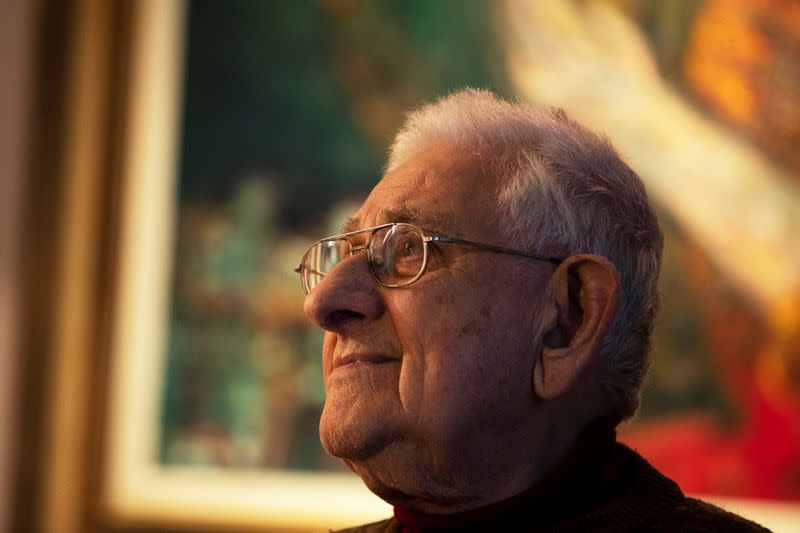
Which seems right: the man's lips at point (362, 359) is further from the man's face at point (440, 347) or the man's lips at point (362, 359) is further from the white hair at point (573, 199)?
the white hair at point (573, 199)

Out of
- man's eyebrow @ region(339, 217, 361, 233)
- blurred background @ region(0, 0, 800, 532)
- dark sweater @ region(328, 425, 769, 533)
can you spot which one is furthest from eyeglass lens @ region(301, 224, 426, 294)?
blurred background @ region(0, 0, 800, 532)

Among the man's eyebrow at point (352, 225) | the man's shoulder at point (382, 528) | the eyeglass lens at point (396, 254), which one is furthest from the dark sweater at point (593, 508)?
the man's eyebrow at point (352, 225)

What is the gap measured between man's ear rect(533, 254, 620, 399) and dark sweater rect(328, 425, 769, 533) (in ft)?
0.45

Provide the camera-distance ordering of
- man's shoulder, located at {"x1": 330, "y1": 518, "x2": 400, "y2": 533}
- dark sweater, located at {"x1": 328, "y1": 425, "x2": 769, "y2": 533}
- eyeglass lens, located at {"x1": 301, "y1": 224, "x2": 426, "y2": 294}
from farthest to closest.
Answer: man's shoulder, located at {"x1": 330, "y1": 518, "x2": 400, "y2": 533} → eyeglass lens, located at {"x1": 301, "y1": 224, "x2": 426, "y2": 294} → dark sweater, located at {"x1": 328, "y1": 425, "x2": 769, "y2": 533}

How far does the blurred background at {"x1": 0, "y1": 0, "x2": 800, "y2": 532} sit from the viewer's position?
337 cm

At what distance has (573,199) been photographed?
173cm

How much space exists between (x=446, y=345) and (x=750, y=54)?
230 centimetres

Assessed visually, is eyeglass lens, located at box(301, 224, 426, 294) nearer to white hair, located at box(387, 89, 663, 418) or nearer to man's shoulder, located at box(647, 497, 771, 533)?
white hair, located at box(387, 89, 663, 418)

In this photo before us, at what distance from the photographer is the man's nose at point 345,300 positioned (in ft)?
5.57

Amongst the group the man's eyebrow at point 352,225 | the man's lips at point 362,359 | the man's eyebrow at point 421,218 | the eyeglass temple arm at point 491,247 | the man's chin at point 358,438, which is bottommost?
the man's chin at point 358,438

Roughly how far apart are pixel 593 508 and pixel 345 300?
0.56 metres

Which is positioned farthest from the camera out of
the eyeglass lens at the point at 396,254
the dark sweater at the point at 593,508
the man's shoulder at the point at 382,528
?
the man's shoulder at the point at 382,528

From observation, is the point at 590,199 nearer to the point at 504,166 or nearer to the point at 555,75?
the point at 504,166

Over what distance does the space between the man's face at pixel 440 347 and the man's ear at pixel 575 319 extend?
0.03 m
